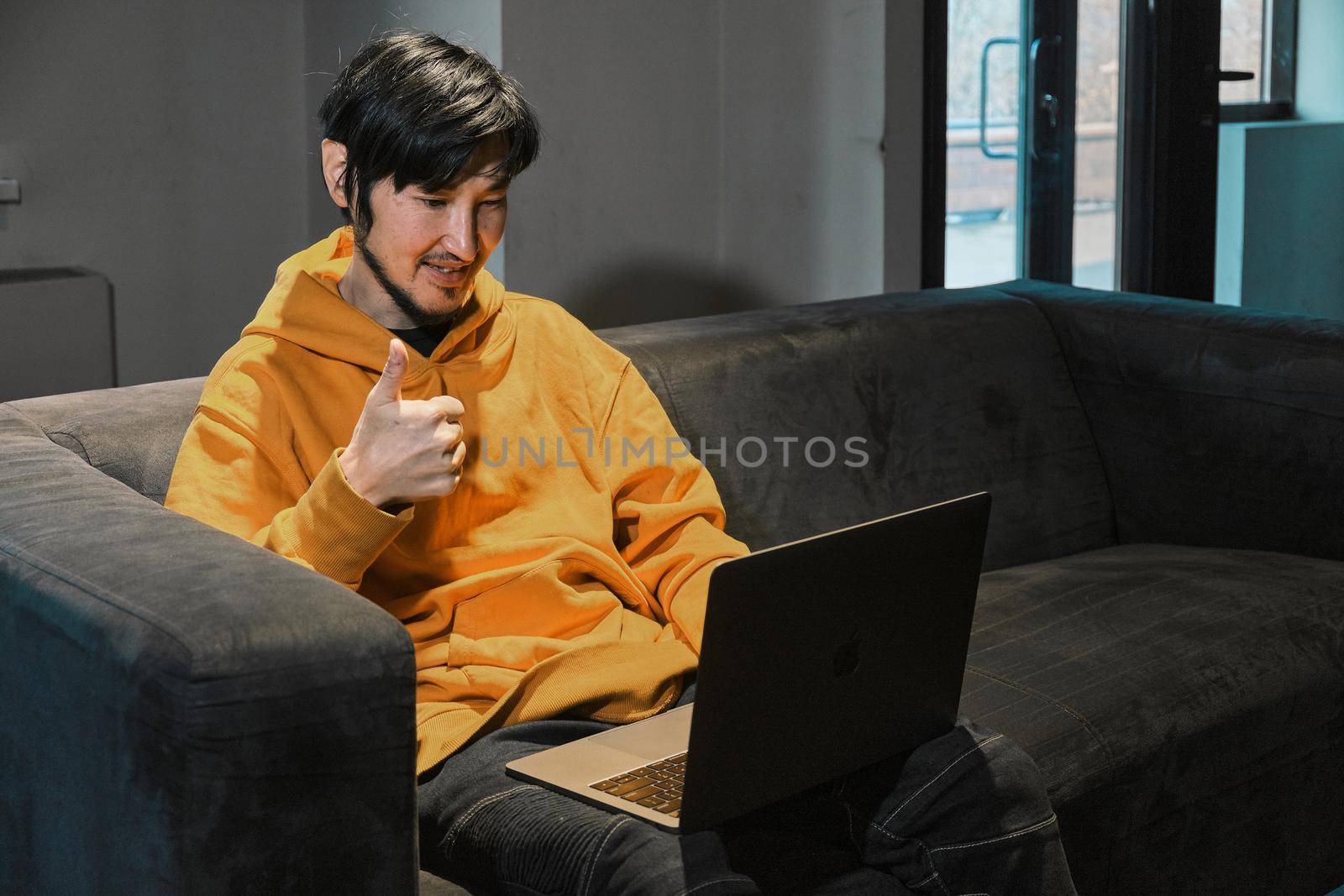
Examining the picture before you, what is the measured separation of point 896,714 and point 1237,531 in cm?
128

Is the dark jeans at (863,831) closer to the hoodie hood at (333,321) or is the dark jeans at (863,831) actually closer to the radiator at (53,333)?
the hoodie hood at (333,321)

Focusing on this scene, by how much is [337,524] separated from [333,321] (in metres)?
0.28

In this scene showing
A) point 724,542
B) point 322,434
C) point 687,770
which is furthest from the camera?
point 724,542

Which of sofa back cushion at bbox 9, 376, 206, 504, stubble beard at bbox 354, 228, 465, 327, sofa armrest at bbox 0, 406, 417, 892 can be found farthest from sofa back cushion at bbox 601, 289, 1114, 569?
sofa armrest at bbox 0, 406, 417, 892

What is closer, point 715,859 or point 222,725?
point 222,725

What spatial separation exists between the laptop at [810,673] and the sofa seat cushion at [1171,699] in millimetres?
439

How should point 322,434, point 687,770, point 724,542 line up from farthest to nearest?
1. point 724,542
2. point 322,434
3. point 687,770

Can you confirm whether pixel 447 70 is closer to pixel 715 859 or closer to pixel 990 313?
pixel 715 859

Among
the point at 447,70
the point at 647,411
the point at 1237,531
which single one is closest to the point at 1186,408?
the point at 1237,531

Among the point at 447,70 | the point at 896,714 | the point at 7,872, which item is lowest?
the point at 7,872

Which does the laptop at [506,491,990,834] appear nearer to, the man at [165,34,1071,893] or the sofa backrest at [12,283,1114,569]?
the man at [165,34,1071,893]

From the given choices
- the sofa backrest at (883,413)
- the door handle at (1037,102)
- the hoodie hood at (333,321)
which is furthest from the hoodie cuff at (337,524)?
the door handle at (1037,102)

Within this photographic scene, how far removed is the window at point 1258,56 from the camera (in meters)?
3.48

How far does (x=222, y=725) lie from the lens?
0.96 m
